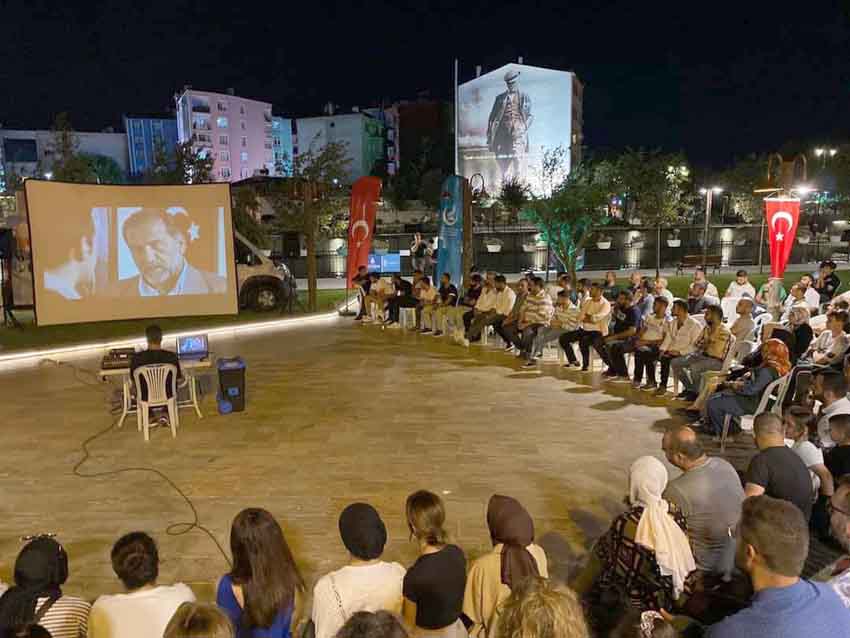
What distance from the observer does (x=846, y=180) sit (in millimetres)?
31656

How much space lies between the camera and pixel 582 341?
27.4 feet

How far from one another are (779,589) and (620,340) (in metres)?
6.32

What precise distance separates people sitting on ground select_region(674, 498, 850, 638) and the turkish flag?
8.74 m

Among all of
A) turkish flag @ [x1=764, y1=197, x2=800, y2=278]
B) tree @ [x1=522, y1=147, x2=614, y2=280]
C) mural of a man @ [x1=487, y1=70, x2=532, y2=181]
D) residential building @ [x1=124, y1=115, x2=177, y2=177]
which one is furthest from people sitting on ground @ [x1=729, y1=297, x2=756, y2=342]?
residential building @ [x1=124, y1=115, x2=177, y2=177]

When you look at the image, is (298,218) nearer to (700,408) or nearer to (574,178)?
(700,408)

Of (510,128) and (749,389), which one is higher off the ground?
(510,128)

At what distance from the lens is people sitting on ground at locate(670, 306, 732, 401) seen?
21.5 ft

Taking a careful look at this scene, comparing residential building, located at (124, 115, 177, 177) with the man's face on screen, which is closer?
the man's face on screen

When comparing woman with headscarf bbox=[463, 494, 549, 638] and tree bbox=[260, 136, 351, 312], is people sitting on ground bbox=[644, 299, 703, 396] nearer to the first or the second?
woman with headscarf bbox=[463, 494, 549, 638]

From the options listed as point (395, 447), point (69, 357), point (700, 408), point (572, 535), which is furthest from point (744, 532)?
point (69, 357)

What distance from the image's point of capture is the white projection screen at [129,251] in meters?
11.4

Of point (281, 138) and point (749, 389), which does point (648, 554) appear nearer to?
point (749, 389)

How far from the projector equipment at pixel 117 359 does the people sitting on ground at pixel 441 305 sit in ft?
17.8

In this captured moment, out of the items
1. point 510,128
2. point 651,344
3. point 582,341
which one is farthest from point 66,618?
point 510,128
